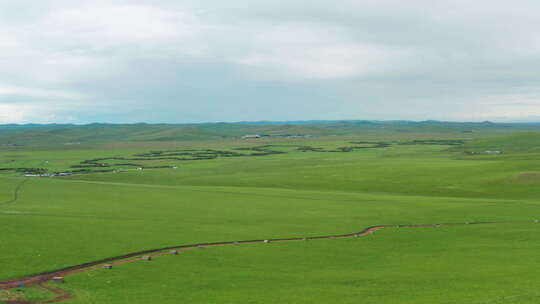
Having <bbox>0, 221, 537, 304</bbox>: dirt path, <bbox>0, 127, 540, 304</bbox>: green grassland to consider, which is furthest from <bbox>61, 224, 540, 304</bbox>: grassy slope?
<bbox>0, 221, 537, 304</bbox>: dirt path

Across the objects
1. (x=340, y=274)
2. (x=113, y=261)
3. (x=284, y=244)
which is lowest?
(x=340, y=274)

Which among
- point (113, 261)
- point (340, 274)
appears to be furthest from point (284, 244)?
point (113, 261)

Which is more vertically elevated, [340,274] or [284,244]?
[284,244]

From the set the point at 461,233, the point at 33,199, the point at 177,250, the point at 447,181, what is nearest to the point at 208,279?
the point at 177,250

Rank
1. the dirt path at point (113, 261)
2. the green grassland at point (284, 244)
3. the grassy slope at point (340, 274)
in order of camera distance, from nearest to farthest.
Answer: the grassy slope at point (340, 274) → the dirt path at point (113, 261) → the green grassland at point (284, 244)

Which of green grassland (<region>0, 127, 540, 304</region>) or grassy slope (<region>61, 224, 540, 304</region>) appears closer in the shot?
grassy slope (<region>61, 224, 540, 304</region>)

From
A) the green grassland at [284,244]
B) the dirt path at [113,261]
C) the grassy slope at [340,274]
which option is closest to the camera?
the grassy slope at [340,274]

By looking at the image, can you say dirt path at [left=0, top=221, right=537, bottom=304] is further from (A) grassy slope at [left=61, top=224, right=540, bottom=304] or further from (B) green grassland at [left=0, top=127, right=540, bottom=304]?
(A) grassy slope at [left=61, top=224, right=540, bottom=304]

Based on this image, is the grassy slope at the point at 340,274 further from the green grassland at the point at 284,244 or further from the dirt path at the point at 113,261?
the dirt path at the point at 113,261

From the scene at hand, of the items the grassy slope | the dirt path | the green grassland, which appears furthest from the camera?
the green grassland

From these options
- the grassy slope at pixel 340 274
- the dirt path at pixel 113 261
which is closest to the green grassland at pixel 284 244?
the grassy slope at pixel 340 274

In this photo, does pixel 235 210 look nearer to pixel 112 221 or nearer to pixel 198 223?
pixel 198 223

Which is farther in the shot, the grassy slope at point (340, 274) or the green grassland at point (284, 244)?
the green grassland at point (284, 244)

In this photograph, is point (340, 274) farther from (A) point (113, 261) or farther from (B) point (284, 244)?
(A) point (113, 261)
